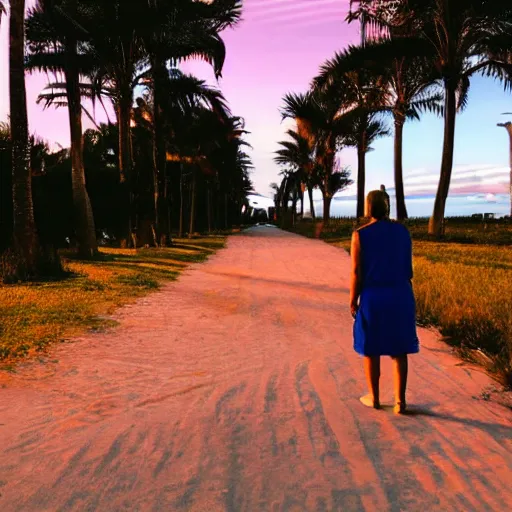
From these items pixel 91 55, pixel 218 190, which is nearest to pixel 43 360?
pixel 91 55

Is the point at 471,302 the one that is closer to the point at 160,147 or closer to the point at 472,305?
the point at 472,305

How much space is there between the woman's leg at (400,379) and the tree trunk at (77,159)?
41.9 feet

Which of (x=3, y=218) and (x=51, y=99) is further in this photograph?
(x=51, y=99)

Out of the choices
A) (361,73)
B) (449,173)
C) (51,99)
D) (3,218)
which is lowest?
(3,218)

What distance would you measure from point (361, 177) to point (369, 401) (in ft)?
96.4

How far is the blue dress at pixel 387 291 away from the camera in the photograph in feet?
12.7

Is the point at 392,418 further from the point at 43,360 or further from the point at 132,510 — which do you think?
the point at 43,360

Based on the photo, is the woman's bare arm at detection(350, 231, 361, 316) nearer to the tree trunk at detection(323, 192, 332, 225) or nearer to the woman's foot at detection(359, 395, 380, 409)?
the woman's foot at detection(359, 395, 380, 409)

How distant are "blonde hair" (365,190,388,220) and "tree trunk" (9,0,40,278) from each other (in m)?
9.44

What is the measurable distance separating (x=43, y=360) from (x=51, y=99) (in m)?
18.6

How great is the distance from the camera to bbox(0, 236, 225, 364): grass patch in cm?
635

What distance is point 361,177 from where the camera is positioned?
32344 mm

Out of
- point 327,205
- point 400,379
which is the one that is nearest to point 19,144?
point 400,379

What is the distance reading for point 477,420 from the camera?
3.96m
